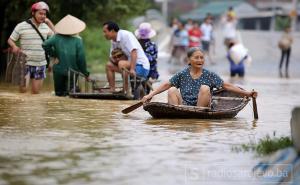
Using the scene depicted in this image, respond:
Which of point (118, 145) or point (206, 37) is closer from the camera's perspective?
point (118, 145)

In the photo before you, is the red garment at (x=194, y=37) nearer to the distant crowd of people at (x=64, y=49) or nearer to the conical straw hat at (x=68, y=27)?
the distant crowd of people at (x=64, y=49)

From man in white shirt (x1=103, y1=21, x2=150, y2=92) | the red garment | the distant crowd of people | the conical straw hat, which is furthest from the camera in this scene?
the red garment

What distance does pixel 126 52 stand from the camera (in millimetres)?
16359

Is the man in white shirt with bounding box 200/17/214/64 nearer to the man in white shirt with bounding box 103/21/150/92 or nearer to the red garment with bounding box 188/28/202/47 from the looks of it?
the red garment with bounding box 188/28/202/47

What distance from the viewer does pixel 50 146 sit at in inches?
367

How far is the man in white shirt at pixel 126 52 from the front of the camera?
16.0 meters

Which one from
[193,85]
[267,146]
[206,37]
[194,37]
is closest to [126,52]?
[193,85]

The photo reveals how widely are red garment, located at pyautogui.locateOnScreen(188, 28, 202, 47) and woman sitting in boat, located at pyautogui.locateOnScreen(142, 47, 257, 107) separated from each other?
25.7 meters

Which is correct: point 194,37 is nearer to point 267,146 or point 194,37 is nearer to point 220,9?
point 267,146

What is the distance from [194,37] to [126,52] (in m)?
22.8

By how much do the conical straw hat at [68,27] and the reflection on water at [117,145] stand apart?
6.43 ft

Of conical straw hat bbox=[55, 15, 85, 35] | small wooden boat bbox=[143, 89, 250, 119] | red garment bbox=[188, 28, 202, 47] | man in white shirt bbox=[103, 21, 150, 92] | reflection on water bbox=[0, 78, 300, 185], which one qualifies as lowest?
reflection on water bbox=[0, 78, 300, 185]

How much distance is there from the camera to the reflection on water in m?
7.71

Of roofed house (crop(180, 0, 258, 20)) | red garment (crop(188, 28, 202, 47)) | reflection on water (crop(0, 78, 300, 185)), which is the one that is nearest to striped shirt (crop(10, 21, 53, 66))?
reflection on water (crop(0, 78, 300, 185))
